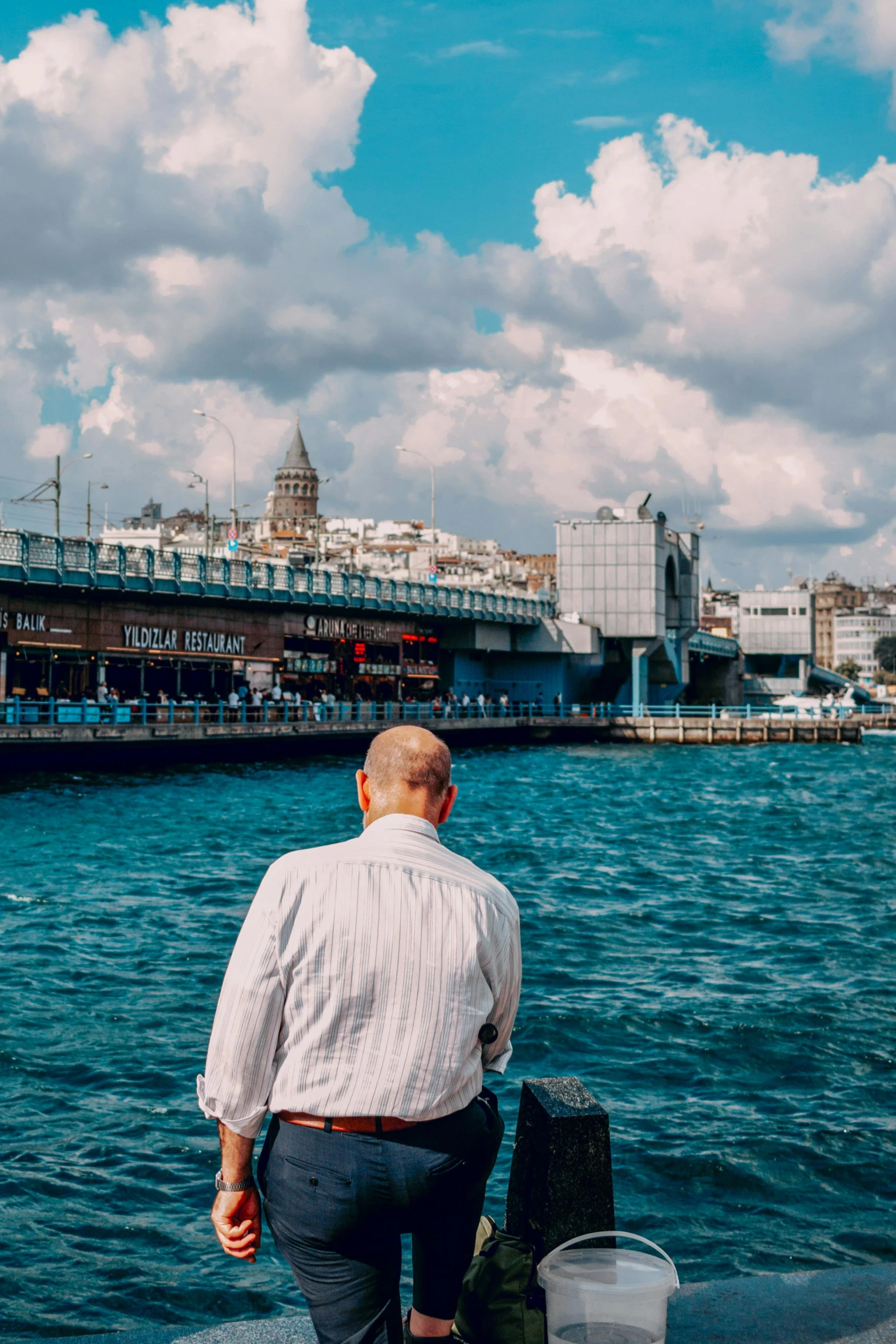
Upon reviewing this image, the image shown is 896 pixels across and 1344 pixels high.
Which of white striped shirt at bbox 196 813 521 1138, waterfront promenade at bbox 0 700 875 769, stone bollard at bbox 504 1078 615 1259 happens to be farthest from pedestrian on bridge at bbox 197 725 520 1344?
waterfront promenade at bbox 0 700 875 769

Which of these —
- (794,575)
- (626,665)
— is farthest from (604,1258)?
(794,575)

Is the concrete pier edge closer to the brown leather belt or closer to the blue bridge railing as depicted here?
the brown leather belt

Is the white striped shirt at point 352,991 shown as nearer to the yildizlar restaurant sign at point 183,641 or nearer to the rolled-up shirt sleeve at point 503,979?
the rolled-up shirt sleeve at point 503,979

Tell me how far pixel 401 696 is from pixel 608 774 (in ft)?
82.1

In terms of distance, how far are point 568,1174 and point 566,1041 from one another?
7.43 metres

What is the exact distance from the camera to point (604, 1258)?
418cm

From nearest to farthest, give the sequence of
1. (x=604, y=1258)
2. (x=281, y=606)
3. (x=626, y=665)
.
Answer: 1. (x=604, y=1258)
2. (x=281, y=606)
3. (x=626, y=665)

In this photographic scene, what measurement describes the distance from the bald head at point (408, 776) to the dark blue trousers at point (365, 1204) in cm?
82

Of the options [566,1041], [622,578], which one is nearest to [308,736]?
[622,578]

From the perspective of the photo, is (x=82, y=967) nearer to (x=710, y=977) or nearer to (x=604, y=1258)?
(x=710, y=977)

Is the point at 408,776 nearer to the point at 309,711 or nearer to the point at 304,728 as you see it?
the point at 304,728

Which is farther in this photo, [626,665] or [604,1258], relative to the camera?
[626,665]

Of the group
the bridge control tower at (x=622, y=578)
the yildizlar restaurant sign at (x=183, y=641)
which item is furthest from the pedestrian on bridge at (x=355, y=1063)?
the bridge control tower at (x=622, y=578)

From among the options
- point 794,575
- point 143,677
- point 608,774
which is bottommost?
point 608,774
